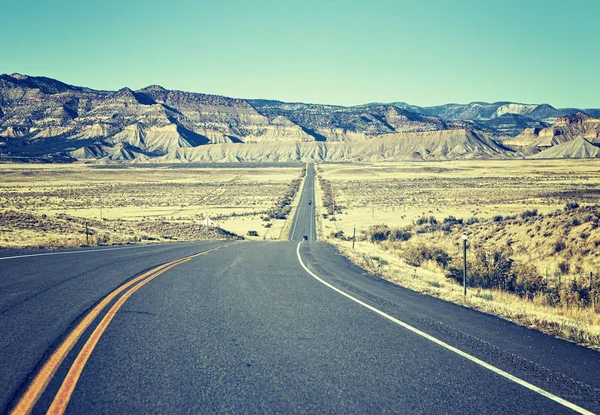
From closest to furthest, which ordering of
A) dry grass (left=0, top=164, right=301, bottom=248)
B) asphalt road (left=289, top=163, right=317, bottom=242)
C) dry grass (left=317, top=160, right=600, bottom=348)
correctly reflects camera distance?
dry grass (left=317, top=160, right=600, bottom=348) → dry grass (left=0, top=164, right=301, bottom=248) → asphalt road (left=289, top=163, right=317, bottom=242)

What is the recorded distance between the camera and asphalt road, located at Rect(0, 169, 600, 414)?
12.7 ft

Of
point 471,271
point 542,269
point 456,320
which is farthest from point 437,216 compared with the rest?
point 456,320

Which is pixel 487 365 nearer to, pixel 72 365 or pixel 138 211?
pixel 72 365

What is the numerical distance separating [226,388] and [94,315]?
125 inches

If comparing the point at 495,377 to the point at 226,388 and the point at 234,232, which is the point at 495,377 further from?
the point at 234,232

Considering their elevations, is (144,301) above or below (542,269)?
above

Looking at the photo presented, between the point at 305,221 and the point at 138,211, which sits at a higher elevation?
the point at 138,211

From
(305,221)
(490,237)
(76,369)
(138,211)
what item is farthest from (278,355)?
(138,211)

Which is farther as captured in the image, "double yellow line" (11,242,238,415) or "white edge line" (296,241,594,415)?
"white edge line" (296,241,594,415)

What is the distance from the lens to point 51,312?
631 cm

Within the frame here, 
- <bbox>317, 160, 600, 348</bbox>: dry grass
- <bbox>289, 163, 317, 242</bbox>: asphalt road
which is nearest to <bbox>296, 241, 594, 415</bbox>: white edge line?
<bbox>317, 160, 600, 348</bbox>: dry grass

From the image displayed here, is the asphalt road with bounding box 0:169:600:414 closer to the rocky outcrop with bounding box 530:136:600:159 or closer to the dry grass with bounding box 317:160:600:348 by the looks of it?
the dry grass with bounding box 317:160:600:348

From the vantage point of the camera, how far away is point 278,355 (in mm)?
4930

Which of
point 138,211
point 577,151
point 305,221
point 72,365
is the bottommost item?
point 305,221
